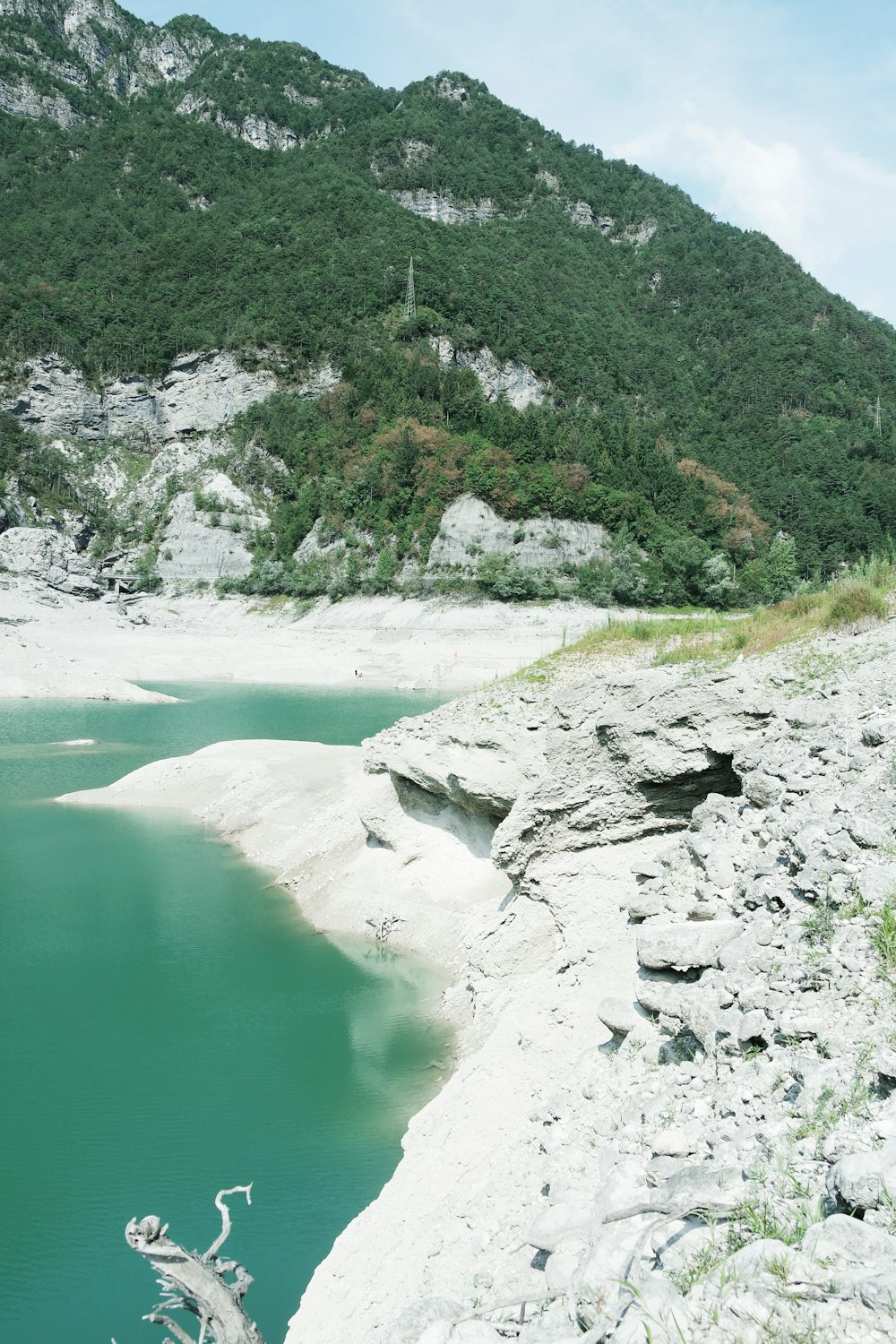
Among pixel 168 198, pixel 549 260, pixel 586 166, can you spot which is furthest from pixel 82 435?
pixel 586 166

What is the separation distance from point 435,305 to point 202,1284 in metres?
128

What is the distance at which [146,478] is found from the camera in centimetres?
10688

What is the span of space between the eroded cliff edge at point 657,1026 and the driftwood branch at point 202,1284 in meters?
0.90

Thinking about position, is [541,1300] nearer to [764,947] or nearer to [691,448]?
[764,947]

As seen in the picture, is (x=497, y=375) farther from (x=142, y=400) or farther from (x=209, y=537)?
(x=209, y=537)

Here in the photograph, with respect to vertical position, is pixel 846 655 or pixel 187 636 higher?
Answer: pixel 846 655

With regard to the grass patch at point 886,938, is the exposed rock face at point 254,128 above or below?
above

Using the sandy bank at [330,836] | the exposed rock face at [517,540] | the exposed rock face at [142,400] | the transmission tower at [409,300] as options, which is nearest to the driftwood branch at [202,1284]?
the sandy bank at [330,836]

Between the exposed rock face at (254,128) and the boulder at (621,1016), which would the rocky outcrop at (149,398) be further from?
the boulder at (621,1016)

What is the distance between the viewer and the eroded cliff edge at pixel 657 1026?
328 centimetres

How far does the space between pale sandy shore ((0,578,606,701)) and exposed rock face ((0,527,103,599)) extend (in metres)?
2.67

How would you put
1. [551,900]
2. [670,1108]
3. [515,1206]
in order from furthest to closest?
[551,900]
[515,1206]
[670,1108]

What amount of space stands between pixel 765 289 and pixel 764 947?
163m

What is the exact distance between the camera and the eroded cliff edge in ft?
10.8
